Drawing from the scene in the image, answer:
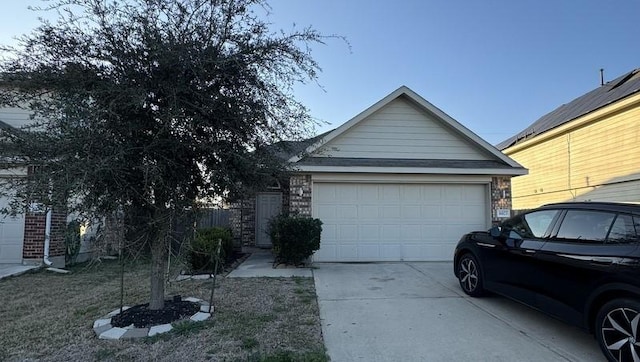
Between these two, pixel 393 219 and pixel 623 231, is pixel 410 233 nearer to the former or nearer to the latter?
pixel 393 219

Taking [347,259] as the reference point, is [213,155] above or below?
above

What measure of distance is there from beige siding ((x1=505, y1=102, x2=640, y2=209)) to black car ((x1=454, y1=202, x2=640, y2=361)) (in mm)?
8402

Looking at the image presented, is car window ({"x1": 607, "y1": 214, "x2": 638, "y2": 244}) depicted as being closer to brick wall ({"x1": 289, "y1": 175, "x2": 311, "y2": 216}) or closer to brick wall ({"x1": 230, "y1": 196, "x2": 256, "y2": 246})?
brick wall ({"x1": 289, "y1": 175, "x2": 311, "y2": 216})

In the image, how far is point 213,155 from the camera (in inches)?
187

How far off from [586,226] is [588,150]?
10746 millimetres

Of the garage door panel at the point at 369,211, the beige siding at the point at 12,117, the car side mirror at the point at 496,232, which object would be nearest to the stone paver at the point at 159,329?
the car side mirror at the point at 496,232

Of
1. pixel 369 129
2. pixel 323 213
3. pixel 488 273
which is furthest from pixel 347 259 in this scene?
pixel 488 273

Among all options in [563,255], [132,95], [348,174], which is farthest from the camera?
[348,174]

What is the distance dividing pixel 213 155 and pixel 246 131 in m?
0.49

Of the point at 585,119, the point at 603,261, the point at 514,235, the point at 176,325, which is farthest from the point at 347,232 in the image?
the point at 585,119

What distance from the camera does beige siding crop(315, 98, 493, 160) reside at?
10.4m

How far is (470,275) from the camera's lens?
6281 mm

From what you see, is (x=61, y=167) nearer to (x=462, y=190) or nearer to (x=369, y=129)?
(x=369, y=129)

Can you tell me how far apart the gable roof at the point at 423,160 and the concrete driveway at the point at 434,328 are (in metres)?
3.34
